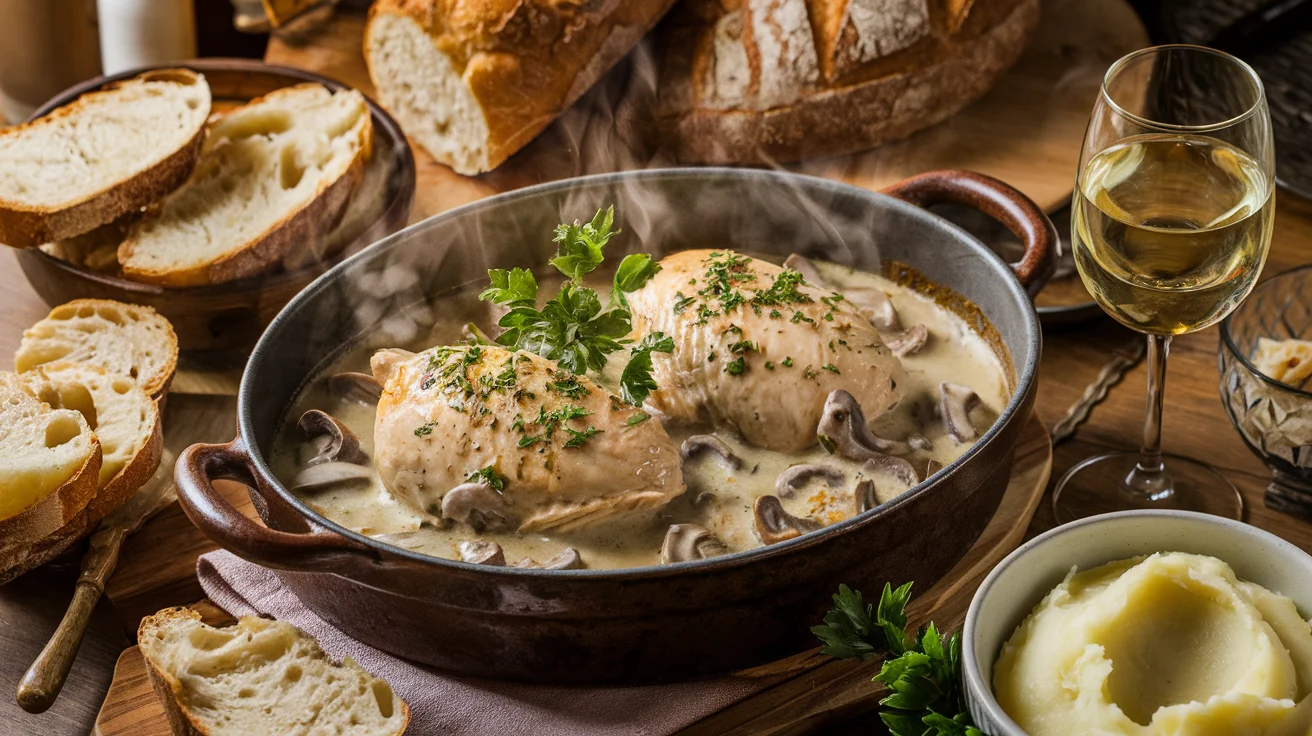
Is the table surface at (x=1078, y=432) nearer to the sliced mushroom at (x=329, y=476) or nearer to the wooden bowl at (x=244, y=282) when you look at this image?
the wooden bowl at (x=244, y=282)

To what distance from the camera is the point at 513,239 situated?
10.4ft

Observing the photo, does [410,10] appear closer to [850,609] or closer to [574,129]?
[574,129]

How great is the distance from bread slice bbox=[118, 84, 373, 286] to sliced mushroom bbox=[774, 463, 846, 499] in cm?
148

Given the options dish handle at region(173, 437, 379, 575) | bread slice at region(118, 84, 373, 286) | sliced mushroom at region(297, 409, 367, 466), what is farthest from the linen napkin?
bread slice at region(118, 84, 373, 286)

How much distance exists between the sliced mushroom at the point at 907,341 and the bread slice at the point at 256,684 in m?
1.33

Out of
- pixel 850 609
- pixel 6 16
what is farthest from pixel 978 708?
pixel 6 16

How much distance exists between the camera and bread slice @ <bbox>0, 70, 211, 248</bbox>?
3.28 metres

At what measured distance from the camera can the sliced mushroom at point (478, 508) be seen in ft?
7.94

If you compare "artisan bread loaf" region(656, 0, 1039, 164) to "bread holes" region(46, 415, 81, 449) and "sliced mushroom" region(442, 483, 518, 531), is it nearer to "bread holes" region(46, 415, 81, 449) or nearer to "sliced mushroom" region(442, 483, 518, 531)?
"sliced mushroom" region(442, 483, 518, 531)

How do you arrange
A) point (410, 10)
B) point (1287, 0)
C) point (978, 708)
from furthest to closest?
point (1287, 0) < point (410, 10) < point (978, 708)

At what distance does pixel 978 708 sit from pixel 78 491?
1754 millimetres

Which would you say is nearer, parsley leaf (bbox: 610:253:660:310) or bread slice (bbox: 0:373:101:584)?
bread slice (bbox: 0:373:101:584)

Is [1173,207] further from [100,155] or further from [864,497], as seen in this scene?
[100,155]

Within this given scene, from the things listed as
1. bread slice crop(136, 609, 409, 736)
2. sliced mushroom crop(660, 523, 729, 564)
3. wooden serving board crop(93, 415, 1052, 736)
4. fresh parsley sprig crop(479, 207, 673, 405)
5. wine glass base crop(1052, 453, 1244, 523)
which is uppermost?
fresh parsley sprig crop(479, 207, 673, 405)
